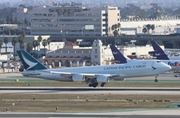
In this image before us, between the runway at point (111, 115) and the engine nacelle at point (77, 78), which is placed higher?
the engine nacelle at point (77, 78)

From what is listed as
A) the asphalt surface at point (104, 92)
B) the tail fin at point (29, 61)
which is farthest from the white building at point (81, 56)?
the asphalt surface at point (104, 92)

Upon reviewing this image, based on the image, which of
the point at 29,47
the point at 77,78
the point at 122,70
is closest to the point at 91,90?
the point at 77,78

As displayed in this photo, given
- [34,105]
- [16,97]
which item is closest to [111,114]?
[34,105]

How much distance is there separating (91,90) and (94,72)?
17.2 ft

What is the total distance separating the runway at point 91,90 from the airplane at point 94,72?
1.51 m

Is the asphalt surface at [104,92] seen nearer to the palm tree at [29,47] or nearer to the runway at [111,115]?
the runway at [111,115]

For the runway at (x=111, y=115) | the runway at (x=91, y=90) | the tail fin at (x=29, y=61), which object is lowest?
the runway at (x=111, y=115)

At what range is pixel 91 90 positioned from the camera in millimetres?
84250

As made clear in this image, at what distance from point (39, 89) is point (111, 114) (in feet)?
93.9

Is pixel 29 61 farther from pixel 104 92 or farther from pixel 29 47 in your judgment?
pixel 29 47

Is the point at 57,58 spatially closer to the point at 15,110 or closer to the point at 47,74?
the point at 47,74

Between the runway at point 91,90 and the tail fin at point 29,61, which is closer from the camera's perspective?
the runway at point 91,90

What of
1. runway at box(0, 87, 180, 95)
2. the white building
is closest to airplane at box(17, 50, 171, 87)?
runway at box(0, 87, 180, 95)

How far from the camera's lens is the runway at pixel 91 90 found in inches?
3194
